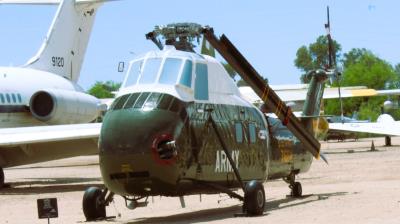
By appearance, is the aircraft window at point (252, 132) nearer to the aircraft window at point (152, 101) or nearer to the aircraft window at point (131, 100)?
the aircraft window at point (152, 101)

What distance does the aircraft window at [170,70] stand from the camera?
13906 mm

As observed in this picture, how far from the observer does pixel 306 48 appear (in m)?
152

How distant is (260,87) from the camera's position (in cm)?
1609

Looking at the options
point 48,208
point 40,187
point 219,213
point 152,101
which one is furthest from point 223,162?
point 40,187

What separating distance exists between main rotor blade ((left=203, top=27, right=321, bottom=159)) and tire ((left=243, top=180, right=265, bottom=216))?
2168mm

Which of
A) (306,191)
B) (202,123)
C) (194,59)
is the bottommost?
(306,191)

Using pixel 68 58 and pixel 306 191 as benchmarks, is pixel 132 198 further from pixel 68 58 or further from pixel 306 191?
pixel 68 58

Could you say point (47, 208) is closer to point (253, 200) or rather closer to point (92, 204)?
point (92, 204)

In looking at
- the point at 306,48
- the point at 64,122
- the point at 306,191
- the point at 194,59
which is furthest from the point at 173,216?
the point at 306,48

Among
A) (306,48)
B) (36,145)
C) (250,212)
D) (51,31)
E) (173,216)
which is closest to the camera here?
(250,212)

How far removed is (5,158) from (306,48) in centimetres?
12871

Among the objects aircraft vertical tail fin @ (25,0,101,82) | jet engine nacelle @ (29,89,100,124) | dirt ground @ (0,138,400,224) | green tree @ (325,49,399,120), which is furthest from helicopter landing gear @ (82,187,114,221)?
green tree @ (325,49,399,120)

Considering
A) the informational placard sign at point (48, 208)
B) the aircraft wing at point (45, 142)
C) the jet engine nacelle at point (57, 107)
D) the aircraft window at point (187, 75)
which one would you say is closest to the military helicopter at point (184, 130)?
the aircraft window at point (187, 75)

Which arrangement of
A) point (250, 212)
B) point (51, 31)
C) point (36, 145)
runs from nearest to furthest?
point (250, 212) < point (36, 145) < point (51, 31)
